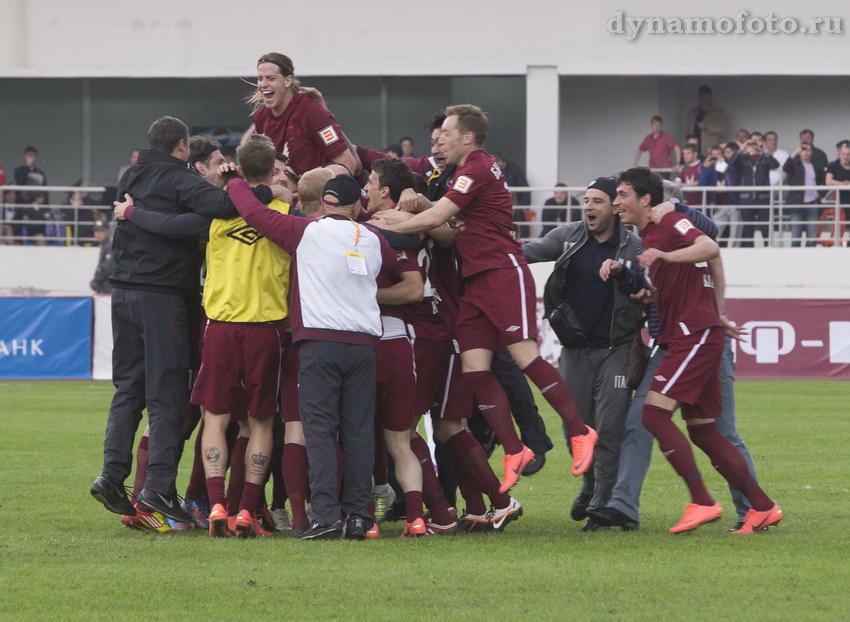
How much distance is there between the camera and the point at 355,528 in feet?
24.9

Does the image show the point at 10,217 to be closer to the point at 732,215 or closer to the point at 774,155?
the point at 732,215

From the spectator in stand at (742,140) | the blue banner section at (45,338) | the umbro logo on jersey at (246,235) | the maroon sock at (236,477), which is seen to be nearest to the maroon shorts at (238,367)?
the maroon sock at (236,477)

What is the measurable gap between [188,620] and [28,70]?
2436cm

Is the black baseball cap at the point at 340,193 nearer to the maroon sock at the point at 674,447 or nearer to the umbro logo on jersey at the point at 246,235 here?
the umbro logo on jersey at the point at 246,235

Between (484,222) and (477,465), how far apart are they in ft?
4.98

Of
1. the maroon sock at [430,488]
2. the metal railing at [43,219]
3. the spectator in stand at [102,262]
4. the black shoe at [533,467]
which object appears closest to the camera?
the maroon sock at [430,488]

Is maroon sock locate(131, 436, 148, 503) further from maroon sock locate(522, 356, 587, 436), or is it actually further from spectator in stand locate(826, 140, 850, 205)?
spectator in stand locate(826, 140, 850, 205)

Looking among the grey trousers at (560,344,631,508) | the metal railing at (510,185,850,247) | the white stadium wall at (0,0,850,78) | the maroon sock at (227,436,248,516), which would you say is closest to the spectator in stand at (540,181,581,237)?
the metal railing at (510,185,850,247)

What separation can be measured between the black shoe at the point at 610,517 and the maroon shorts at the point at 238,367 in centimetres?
208

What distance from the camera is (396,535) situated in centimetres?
807

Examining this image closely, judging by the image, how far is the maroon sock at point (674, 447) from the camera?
7.81m

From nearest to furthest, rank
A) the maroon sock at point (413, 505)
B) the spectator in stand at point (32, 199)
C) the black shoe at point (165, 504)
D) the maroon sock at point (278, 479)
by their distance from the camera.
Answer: the maroon sock at point (413, 505), the black shoe at point (165, 504), the maroon sock at point (278, 479), the spectator in stand at point (32, 199)

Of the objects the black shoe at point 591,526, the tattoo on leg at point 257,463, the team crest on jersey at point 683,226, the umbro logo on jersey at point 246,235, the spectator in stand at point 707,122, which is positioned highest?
the spectator in stand at point 707,122

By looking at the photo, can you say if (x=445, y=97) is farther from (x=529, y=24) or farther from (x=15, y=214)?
(x=15, y=214)
